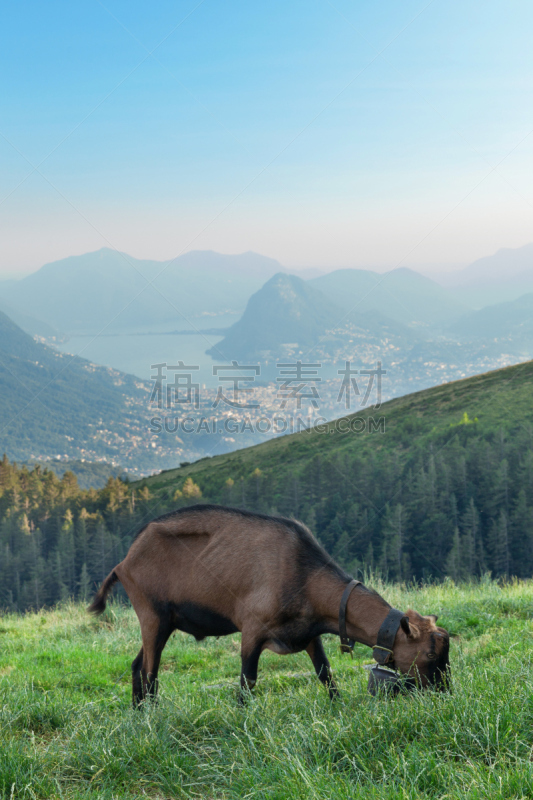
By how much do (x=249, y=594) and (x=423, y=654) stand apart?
5.58ft

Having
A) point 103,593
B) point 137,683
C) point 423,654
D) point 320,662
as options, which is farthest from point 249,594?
point 103,593

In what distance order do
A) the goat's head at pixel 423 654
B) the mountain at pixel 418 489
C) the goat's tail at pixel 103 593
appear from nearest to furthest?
the goat's head at pixel 423 654 < the goat's tail at pixel 103 593 < the mountain at pixel 418 489

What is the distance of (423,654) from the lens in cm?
476

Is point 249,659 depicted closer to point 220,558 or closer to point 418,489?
point 220,558

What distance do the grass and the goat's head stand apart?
155 mm

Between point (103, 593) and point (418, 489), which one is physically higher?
point (103, 593)

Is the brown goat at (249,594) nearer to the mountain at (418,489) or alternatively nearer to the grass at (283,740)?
the grass at (283,740)

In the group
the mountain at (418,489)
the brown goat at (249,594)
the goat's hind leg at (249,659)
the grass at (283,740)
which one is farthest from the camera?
the mountain at (418,489)

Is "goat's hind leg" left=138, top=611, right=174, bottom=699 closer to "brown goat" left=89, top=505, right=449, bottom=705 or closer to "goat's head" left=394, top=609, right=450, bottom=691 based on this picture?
"brown goat" left=89, top=505, right=449, bottom=705

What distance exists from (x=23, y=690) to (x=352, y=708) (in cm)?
368

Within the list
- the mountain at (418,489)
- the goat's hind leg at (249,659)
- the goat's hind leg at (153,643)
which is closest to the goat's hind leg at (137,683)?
the goat's hind leg at (153,643)

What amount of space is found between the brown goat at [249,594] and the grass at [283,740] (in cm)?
38

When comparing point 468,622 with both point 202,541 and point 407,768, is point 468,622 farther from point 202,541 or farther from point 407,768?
point 407,768

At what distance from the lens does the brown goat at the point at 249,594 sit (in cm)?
506
